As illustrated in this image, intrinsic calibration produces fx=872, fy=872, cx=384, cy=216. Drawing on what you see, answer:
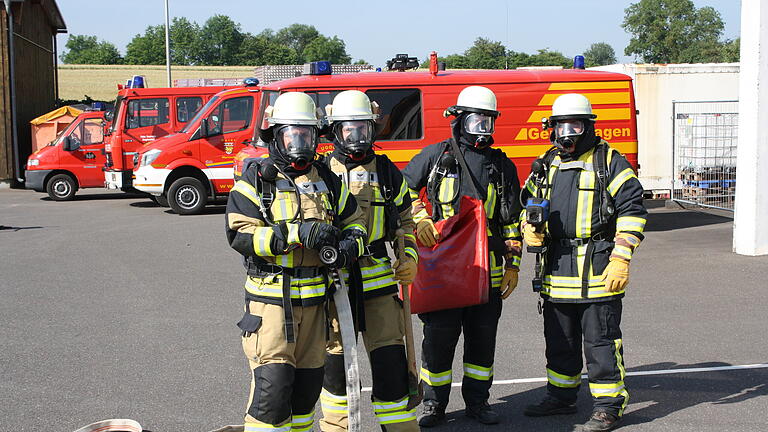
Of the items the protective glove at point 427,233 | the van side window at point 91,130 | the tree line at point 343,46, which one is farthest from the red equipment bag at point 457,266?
the tree line at point 343,46

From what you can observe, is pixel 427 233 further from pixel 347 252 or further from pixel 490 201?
pixel 347 252

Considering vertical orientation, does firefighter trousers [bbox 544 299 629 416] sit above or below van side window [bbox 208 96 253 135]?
below

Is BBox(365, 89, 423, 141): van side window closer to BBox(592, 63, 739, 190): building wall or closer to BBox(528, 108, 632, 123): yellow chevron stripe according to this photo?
BBox(528, 108, 632, 123): yellow chevron stripe

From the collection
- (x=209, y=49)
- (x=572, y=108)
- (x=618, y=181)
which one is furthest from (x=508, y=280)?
(x=209, y=49)

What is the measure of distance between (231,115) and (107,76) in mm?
59790

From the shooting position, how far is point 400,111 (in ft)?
44.8

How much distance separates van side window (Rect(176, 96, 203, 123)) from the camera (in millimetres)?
18688

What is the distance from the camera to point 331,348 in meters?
4.92

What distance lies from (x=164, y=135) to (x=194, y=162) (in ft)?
6.91

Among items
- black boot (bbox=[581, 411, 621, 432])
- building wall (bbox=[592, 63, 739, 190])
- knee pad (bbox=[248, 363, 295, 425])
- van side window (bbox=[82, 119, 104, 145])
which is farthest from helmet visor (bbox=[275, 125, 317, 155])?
van side window (bbox=[82, 119, 104, 145])

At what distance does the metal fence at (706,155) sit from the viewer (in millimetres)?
16578

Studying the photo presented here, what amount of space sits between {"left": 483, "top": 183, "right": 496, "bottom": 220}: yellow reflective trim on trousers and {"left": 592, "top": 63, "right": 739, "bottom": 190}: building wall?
12.1 m

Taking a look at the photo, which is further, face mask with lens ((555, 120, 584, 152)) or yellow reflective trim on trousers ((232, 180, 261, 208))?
face mask with lens ((555, 120, 584, 152))

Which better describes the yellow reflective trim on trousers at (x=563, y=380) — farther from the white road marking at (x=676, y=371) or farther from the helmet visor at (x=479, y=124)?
the helmet visor at (x=479, y=124)
